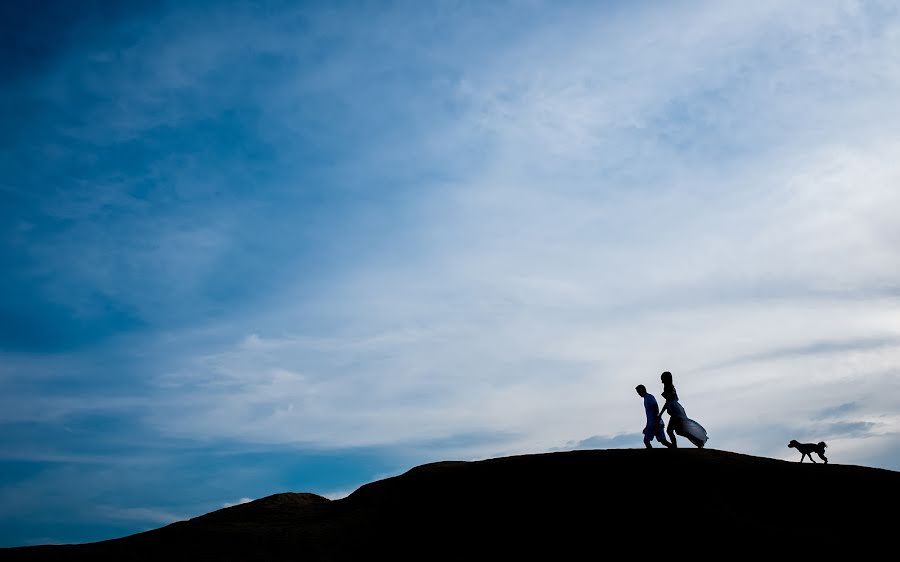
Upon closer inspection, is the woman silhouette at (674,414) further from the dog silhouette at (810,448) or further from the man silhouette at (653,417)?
the dog silhouette at (810,448)

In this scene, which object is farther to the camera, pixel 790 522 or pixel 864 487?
pixel 864 487

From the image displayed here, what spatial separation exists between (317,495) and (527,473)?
8664mm

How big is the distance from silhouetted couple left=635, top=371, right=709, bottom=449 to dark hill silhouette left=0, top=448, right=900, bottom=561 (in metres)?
0.42

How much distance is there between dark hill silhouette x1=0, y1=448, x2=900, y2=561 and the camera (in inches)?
591

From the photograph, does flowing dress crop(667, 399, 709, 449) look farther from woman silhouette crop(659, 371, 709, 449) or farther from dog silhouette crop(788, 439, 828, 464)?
dog silhouette crop(788, 439, 828, 464)

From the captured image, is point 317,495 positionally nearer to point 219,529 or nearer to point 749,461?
point 219,529

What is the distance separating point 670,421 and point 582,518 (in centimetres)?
418

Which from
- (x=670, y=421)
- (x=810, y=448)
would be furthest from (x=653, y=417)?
(x=810, y=448)

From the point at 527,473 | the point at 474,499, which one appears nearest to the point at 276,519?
the point at 474,499

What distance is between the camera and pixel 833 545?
14.3m

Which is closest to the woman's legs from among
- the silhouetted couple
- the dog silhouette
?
the silhouetted couple

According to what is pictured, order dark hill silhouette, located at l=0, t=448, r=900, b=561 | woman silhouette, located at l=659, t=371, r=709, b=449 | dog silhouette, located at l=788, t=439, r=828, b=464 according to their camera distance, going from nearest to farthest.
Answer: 1. dark hill silhouette, located at l=0, t=448, r=900, b=561
2. woman silhouette, located at l=659, t=371, r=709, b=449
3. dog silhouette, located at l=788, t=439, r=828, b=464

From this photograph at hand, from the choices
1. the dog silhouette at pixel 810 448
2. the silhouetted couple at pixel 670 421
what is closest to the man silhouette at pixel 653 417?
the silhouetted couple at pixel 670 421

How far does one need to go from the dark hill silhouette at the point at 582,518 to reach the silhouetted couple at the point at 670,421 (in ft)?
1.39
